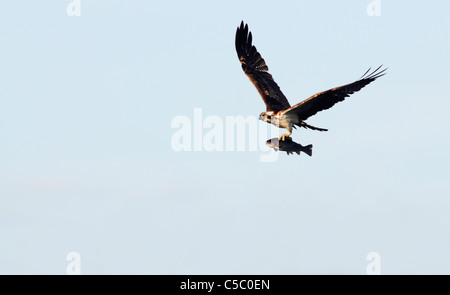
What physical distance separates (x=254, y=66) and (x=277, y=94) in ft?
7.10

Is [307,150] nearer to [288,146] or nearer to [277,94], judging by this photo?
[288,146]

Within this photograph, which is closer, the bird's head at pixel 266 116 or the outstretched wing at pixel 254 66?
the bird's head at pixel 266 116

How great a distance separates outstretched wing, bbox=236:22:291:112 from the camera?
32.9 metres

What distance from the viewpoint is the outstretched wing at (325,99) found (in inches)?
1075

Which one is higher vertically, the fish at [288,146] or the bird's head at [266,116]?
the bird's head at [266,116]

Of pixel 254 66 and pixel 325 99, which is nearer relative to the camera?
pixel 325 99

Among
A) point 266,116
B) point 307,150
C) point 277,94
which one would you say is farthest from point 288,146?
point 277,94

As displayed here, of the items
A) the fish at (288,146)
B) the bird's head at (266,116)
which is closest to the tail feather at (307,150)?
the fish at (288,146)

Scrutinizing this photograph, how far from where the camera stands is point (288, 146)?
2828 cm

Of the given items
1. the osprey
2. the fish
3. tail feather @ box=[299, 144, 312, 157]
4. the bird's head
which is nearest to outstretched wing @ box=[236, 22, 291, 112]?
the osprey

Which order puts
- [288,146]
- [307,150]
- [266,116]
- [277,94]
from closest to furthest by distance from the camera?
1. [307,150]
2. [288,146]
3. [266,116]
4. [277,94]

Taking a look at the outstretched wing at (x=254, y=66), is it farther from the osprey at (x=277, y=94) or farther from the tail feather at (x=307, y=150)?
the tail feather at (x=307, y=150)
